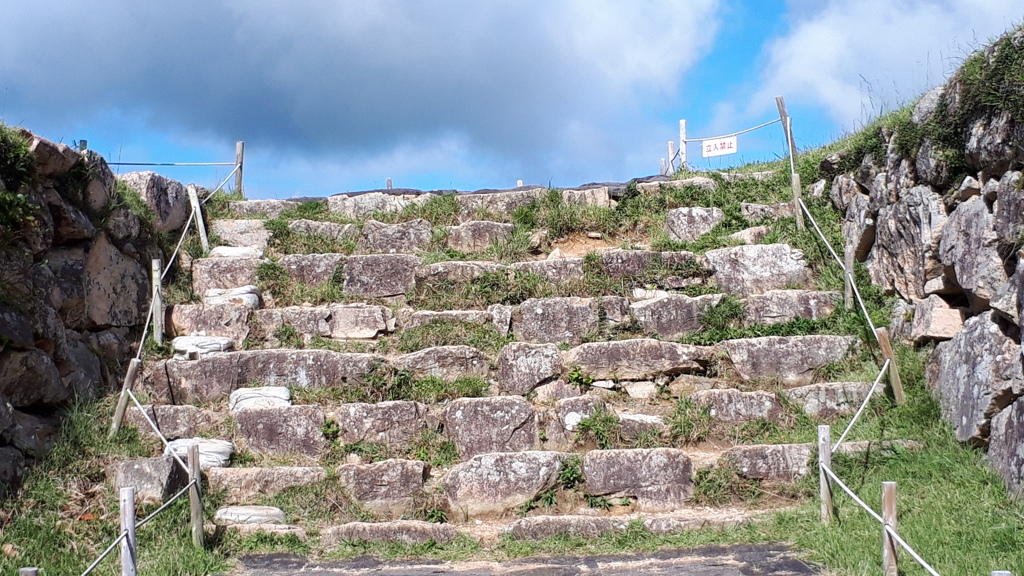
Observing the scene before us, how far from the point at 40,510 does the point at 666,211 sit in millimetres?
7320

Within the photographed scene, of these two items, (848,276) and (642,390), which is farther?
(848,276)

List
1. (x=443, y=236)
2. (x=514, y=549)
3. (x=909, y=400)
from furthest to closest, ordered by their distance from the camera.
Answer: (x=443, y=236) < (x=909, y=400) < (x=514, y=549)

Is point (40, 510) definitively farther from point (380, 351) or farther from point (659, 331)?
point (659, 331)

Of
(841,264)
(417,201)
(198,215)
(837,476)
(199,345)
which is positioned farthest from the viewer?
(417,201)

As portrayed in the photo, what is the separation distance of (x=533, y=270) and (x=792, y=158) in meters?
3.73

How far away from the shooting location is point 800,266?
895 centimetres

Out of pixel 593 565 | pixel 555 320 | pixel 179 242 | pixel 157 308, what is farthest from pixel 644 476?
pixel 179 242

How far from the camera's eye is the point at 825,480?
18.9 ft

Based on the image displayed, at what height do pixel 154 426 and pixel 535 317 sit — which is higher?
pixel 535 317

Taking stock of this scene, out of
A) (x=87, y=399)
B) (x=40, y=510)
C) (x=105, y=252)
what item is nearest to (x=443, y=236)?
(x=105, y=252)

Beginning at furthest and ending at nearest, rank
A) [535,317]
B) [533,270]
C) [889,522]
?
[533,270]
[535,317]
[889,522]

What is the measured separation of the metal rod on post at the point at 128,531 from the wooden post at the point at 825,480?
442 centimetres

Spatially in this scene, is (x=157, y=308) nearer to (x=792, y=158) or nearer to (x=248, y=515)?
(x=248, y=515)

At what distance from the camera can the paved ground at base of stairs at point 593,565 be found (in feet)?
17.5
